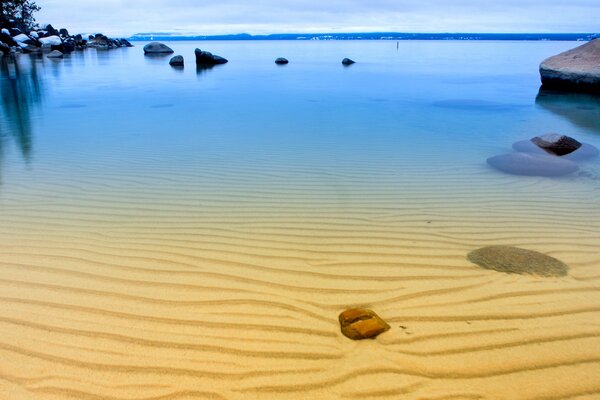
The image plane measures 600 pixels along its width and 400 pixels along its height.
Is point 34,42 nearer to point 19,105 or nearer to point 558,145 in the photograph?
point 19,105

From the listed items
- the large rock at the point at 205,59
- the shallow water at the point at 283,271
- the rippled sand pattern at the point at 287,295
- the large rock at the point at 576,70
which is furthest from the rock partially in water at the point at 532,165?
the large rock at the point at 205,59

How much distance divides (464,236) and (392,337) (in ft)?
6.44

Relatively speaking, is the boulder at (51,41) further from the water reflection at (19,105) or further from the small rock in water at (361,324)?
the small rock in water at (361,324)

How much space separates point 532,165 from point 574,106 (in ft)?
31.1

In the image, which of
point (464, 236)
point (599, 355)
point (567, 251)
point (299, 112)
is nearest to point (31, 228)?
point (464, 236)

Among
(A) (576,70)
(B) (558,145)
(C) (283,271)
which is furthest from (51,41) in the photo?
(C) (283,271)

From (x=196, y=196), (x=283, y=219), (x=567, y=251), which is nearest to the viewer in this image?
(x=567, y=251)

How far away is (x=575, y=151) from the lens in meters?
7.82

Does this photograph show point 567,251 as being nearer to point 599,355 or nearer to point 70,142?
point 599,355

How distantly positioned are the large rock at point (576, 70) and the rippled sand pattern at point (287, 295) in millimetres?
12091

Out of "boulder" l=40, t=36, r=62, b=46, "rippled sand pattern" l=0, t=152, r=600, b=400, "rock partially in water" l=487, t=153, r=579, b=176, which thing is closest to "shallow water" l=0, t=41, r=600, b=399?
"rippled sand pattern" l=0, t=152, r=600, b=400

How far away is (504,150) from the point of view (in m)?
8.29

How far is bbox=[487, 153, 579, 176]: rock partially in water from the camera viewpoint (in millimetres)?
6484

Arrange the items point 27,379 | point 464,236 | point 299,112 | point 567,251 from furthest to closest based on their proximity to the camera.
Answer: point 299,112
point 464,236
point 567,251
point 27,379
